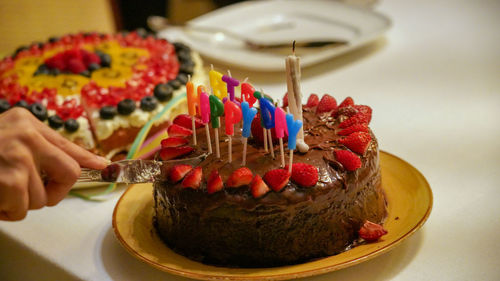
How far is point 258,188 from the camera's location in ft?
3.89

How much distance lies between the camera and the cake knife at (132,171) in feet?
4.16

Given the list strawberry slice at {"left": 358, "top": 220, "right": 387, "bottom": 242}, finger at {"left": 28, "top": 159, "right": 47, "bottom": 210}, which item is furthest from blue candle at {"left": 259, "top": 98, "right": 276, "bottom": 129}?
finger at {"left": 28, "top": 159, "right": 47, "bottom": 210}

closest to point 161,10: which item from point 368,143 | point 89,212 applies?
point 89,212

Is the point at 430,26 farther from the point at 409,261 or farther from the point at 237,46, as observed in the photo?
the point at 409,261

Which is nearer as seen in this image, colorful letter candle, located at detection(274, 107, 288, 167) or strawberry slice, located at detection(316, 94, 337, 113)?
colorful letter candle, located at detection(274, 107, 288, 167)

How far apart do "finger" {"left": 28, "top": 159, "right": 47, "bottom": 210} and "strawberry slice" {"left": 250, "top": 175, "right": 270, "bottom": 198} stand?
1.42 ft

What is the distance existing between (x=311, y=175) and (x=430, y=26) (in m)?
2.01

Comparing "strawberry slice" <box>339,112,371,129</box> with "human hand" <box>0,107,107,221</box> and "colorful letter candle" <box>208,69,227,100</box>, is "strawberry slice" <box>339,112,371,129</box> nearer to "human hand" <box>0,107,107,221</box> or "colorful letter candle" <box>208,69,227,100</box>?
"colorful letter candle" <box>208,69,227,100</box>

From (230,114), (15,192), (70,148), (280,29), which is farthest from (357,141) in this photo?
(280,29)

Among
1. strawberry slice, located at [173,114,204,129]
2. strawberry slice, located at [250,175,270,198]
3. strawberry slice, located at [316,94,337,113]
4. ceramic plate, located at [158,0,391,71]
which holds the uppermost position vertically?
ceramic plate, located at [158,0,391,71]

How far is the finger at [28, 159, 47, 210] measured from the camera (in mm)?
1073

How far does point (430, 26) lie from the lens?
2.91 metres

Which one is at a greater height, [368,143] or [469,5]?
[469,5]

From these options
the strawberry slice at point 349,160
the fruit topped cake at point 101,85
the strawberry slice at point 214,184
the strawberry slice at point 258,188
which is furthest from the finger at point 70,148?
the fruit topped cake at point 101,85
